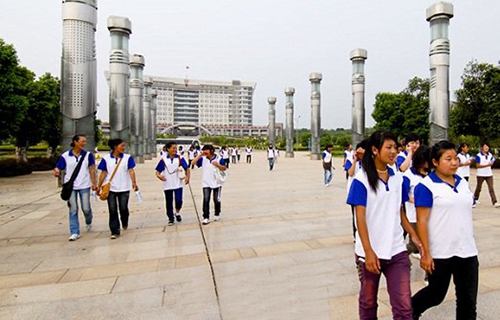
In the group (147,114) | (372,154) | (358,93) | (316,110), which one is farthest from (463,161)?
(147,114)

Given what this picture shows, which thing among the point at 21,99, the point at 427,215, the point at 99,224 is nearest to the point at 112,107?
the point at 21,99

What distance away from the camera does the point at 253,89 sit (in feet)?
453

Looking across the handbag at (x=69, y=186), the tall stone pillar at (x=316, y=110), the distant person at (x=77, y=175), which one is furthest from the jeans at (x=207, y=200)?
the tall stone pillar at (x=316, y=110)

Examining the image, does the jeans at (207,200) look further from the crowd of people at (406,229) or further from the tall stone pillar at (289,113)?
the tall stone pillar at (289,113)

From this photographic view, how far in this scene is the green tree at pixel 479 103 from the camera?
20.2m

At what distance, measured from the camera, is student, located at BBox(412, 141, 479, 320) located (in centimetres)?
241

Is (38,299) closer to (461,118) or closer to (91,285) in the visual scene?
(91,285)

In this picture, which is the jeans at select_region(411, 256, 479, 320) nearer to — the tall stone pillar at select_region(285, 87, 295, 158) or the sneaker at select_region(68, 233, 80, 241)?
the sneaker at select_region(68, 233, 80, 241)

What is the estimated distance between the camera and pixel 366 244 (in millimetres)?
2293

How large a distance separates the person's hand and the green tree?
21932mm

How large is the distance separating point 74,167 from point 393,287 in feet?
17.6

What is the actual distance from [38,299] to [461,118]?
25388mm

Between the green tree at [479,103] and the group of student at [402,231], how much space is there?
70.2ft

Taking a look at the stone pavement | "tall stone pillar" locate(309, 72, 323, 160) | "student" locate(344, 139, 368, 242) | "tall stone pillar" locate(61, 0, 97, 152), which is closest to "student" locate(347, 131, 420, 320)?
"student" locate(344, 139, 368, 242)
